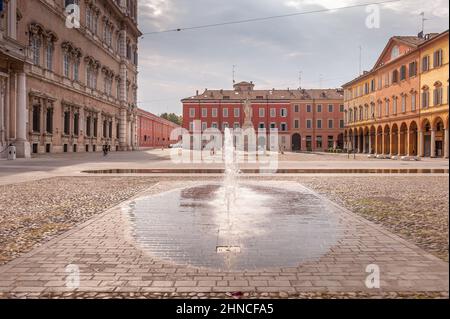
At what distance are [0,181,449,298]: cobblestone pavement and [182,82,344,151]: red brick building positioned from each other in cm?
7802

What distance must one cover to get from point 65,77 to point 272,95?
177 feet

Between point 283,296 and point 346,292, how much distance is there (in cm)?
58

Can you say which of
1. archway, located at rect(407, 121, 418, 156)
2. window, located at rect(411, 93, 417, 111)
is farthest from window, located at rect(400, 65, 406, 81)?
archway, located at rect(407, 121, 418, 156)

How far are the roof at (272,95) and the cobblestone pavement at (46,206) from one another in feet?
233

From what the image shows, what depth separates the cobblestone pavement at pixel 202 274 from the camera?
3672 millimetres

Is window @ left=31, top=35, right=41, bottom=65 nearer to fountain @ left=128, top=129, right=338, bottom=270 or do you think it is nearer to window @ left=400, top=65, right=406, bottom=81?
fountain @ left=128, top=129, right=338, bottom=270

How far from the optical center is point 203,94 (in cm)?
8544

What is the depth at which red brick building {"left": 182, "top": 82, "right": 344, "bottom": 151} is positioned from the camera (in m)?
82.5

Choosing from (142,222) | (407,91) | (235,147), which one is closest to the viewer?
(142,222)

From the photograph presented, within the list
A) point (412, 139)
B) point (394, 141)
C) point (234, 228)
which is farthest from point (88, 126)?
point (234, 228)

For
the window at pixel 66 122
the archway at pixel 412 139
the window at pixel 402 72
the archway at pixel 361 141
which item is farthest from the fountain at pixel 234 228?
the archway at pixel 361 141
